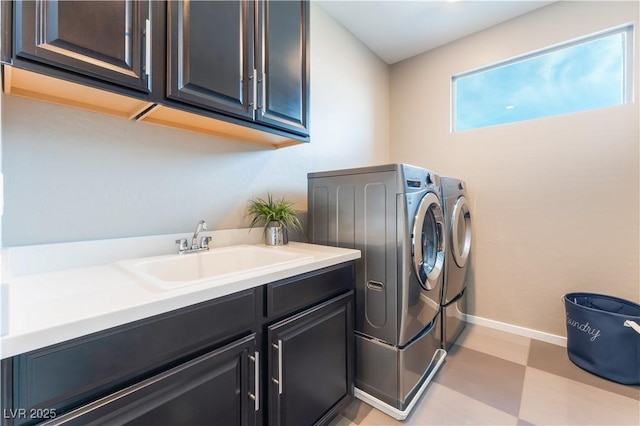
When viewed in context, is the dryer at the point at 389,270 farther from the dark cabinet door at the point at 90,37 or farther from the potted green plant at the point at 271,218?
the dark cabinet door at the point at 90,37

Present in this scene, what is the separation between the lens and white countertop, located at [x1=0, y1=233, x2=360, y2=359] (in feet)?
1.81

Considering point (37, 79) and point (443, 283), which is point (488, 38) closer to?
point (443, 283)

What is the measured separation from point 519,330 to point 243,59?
9.83 ft

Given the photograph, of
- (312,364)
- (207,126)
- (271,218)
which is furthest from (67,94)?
(312,364)

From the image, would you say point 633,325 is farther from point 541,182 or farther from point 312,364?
point 312,364

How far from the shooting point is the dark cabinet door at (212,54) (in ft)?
3.51

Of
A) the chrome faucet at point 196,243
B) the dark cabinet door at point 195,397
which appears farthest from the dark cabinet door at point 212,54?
the dark cabinet door at point 195,397

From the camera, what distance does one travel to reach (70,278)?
0.95m

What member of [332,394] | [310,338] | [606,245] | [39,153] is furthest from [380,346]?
[606,245]

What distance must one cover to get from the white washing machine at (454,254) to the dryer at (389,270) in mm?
334

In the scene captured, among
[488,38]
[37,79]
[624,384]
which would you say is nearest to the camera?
[37,79]

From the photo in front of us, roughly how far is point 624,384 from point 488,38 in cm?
286

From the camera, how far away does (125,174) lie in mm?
1261

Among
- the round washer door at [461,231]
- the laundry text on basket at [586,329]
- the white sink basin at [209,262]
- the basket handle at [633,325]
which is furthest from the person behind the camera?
the round washer door at [461,231]
